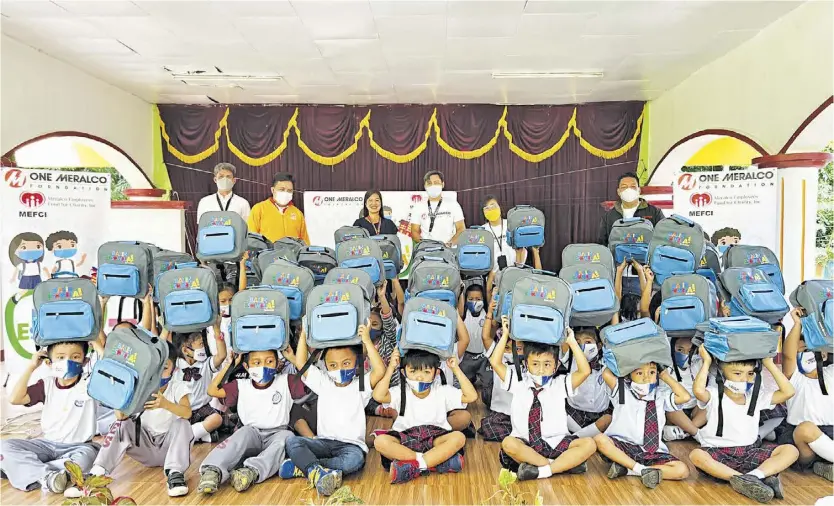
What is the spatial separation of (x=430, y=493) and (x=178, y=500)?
1411 mm

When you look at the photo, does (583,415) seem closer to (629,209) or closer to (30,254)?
(629,209)

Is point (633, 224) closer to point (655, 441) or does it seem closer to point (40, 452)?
point (655, 441)

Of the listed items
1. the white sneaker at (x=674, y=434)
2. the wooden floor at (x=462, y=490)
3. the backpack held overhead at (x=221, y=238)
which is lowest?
the wooden floor at (x=462, y=490)

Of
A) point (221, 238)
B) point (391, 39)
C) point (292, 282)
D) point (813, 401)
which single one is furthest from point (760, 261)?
point (221, 238)

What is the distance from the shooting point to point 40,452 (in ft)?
11.7

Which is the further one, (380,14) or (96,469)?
(380,14)

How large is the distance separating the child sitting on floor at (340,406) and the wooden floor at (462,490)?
0.56ft

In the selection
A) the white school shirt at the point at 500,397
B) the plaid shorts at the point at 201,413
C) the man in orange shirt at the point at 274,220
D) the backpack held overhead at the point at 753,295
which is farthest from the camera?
the man in orange shirt at the point at 274,220

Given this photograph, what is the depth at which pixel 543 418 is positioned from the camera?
3.64 m

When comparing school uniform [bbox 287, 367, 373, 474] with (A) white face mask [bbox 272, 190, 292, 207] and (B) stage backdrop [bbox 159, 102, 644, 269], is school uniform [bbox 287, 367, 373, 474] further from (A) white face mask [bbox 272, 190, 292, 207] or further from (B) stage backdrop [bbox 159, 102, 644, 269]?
(B) stage backdrop [bbox 159, 102, 644, 269]

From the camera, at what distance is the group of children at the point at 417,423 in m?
3.49

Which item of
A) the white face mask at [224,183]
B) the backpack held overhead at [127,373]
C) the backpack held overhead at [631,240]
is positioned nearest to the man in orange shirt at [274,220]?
the white face mask at [224,183]

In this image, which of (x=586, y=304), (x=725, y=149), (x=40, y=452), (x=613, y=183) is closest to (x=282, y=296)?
(x=40, y=452)

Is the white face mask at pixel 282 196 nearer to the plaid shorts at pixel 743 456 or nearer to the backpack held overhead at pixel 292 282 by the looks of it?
the backpack held overhead at pixel 292 282
